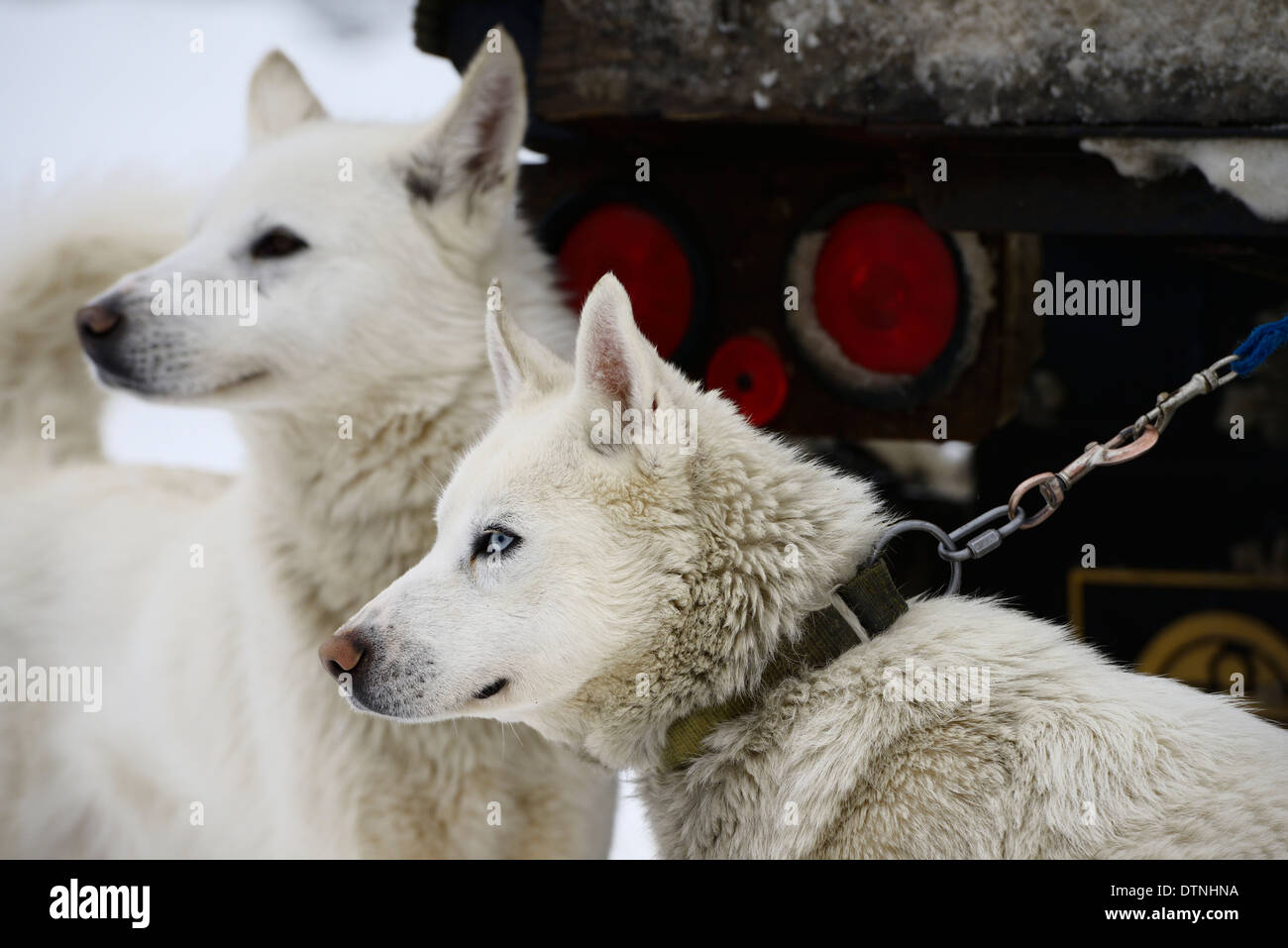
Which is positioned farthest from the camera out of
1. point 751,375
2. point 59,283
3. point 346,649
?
point 59,283

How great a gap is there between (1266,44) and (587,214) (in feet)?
4.79

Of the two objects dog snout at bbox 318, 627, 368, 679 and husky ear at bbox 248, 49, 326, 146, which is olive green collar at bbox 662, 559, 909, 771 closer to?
dog snout at bbox 318, 627, 368, 679

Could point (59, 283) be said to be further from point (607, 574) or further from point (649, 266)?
point (607, 574)

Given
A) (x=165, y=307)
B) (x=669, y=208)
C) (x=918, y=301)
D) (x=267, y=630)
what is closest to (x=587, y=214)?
(x=669, y=208)

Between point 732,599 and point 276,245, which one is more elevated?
point 276,245

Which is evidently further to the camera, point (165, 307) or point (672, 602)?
point (165, 307)

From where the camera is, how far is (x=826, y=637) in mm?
1787

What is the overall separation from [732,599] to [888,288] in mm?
1117

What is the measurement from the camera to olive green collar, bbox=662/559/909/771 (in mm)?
1782

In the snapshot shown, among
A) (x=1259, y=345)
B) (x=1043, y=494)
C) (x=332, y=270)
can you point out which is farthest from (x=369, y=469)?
(x=1259, y=345)

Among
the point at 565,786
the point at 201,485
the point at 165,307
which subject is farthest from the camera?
the point at 201,485

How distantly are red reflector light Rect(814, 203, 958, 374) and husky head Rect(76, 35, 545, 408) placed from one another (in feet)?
2.53
